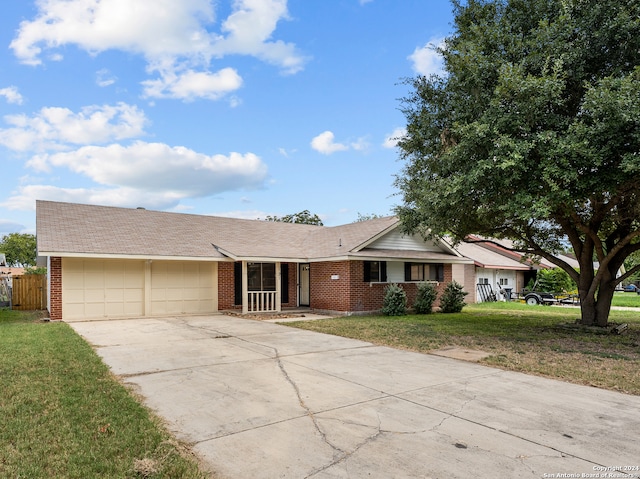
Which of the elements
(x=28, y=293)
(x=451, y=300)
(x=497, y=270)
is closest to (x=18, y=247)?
(x=28, y=293)

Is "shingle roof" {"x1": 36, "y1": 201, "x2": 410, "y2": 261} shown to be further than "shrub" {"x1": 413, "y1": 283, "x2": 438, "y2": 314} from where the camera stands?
No

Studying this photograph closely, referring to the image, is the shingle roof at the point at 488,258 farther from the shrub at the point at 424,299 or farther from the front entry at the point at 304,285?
the front entry at the point at 304,285

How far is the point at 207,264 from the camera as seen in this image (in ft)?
54.9

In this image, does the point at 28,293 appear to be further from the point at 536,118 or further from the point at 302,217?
the point at 302,217

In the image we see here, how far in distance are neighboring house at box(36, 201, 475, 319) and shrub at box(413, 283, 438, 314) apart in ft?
3.57

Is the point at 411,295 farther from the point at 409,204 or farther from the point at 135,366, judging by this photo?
the point at 135,366

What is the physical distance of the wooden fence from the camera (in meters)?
18.5

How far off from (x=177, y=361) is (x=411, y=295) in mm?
12314

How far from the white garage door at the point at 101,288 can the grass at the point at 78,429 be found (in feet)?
24.7

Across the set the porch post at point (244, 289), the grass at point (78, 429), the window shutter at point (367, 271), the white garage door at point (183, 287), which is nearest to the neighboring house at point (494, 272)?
the window shutter at point (367, 271)

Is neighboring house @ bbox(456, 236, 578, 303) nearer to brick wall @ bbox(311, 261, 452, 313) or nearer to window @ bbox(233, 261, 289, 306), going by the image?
brick wall @ bbox(311, 261, 452, 313)

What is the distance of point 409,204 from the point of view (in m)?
12.8

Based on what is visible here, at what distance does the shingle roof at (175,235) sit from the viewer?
14344 millimetres

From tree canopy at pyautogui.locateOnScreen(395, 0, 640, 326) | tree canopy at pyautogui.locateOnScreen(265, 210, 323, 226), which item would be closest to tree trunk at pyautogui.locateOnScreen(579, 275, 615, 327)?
tree canopy at pyautogui.locateOnScreen(395, 0, 640, 326)
